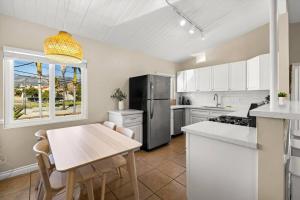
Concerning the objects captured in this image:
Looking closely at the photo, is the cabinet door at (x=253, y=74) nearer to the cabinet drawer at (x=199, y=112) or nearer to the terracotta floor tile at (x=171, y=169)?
the cabinet drawer at (x=199, y=112)

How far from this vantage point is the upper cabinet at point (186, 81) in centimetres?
450

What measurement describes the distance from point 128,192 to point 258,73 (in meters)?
3.63

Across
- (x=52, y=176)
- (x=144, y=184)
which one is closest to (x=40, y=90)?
(x=52, y=176)

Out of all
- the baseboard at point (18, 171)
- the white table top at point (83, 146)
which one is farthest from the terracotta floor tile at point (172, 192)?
the baseboard at point (18, 171)

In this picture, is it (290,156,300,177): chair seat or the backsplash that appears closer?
(290,156,300,177): chair seat

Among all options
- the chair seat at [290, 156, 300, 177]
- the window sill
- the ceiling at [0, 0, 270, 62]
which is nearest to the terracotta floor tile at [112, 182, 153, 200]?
the chair seat at [290, 156, 300, 177]

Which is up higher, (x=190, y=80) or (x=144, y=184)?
(x=190, y=80)

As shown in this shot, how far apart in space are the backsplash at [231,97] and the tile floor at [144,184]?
2409 millimetres

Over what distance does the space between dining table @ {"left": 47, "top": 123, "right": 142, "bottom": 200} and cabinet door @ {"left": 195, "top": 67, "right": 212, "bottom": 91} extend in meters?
3.34

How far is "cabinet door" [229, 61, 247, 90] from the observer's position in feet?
11.5

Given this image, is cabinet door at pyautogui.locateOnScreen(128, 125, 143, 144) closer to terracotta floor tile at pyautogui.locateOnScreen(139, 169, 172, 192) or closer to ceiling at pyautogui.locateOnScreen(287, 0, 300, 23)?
terracotta floor tile at pyautogui.locateOnScreen(139, 169, 172, 192)

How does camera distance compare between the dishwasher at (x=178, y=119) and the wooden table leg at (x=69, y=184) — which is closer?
the wooden table leg at (x=69, y=184)

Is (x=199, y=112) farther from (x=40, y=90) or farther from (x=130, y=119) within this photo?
(x=40, y=90)

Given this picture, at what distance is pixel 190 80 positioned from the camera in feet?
15.0
